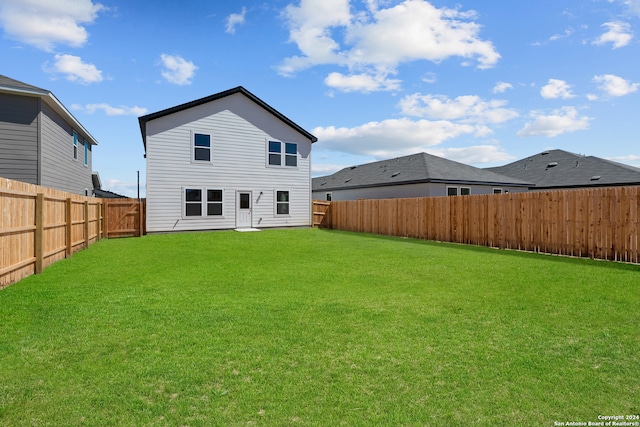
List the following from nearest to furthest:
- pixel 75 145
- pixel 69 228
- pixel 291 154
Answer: pixel 69 228 → pixel 75 145 → pixel 291 154

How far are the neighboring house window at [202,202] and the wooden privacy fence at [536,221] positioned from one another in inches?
366

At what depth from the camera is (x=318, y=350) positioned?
3488 millimetres

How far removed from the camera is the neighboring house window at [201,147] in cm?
1905

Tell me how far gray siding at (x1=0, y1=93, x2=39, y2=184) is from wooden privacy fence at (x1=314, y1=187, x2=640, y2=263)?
14.9 metres

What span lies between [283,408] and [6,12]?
1488cm

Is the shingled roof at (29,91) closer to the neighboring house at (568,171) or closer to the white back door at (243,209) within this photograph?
the white back door at (243,209)

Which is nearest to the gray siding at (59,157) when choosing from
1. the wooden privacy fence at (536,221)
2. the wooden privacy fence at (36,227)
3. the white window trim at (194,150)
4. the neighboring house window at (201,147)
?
the wooden privacy fence at (36,227)

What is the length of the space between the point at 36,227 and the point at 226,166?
12372 mm

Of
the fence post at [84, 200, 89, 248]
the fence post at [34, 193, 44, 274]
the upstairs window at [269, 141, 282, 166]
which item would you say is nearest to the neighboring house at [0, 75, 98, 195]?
the fence post at [84, 200, 89, 248]

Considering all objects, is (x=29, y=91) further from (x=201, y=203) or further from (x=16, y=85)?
(x=201, y=203)

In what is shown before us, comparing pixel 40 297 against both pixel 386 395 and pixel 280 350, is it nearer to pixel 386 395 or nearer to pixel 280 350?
pixel 280 350

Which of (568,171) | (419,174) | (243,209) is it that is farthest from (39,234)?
(568,171)

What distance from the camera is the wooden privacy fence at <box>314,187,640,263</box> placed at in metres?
9.40

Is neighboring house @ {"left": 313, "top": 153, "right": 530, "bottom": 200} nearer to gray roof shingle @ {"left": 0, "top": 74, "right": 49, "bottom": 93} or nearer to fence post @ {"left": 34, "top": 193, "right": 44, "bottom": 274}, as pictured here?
fence post @ {"left": 34, "top": 193, "right": 44, "bottom": 274}
